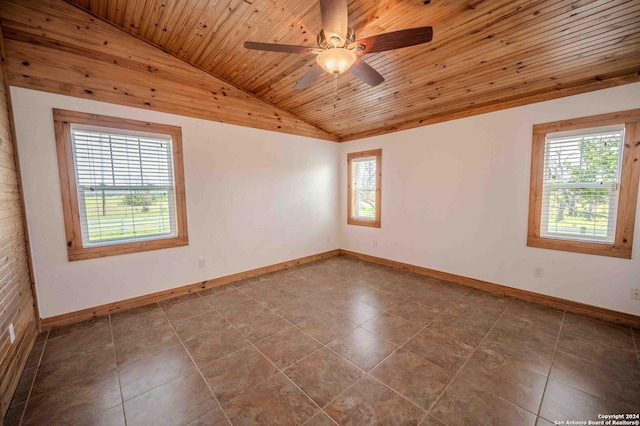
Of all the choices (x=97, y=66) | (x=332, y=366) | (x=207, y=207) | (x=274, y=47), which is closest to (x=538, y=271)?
(x=332, y=366)

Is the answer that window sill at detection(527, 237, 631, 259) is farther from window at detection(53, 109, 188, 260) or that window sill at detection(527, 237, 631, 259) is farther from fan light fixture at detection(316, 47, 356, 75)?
window at detection(53, 109, 188, 260)

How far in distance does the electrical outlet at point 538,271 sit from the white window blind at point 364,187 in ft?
7.98

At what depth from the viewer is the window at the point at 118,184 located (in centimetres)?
262

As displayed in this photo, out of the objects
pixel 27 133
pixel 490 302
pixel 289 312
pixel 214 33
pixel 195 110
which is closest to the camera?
pixel 27 133

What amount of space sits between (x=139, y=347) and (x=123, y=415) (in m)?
0.80

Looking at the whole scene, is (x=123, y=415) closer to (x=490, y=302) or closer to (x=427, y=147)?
(x=490, y=302)

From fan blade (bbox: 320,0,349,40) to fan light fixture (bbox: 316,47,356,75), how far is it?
90mm

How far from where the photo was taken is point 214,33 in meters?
2.65

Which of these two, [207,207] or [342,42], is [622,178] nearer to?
[342,42]

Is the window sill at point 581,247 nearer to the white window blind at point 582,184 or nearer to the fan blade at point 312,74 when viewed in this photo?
the white window blind at point 582,184

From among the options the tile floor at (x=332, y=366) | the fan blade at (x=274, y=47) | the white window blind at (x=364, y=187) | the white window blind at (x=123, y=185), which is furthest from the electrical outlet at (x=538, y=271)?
the white window blind at (x=123, y=185)

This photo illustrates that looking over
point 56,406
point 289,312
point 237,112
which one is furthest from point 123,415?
point 237,112

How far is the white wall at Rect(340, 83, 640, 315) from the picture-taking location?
2633 mm

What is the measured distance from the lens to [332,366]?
195 cm
